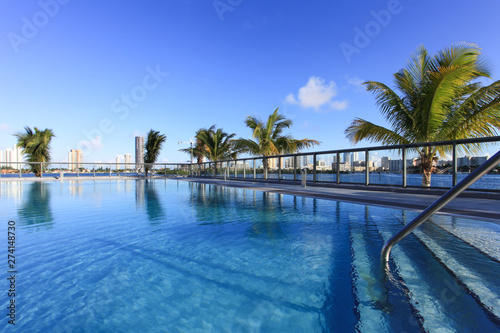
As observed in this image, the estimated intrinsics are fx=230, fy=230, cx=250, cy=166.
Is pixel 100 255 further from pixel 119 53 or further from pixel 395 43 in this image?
pixel 395 43

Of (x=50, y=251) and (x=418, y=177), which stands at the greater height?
(x=418, y=177)

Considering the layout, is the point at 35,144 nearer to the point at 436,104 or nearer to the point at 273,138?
the point at 273,138

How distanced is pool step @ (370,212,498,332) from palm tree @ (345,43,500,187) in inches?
241

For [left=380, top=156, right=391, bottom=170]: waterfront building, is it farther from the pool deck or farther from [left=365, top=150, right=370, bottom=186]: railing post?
the pool deck

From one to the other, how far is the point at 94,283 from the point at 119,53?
14253mm

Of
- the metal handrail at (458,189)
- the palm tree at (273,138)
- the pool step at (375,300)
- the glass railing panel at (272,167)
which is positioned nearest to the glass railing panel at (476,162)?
the pool step at (375,300)

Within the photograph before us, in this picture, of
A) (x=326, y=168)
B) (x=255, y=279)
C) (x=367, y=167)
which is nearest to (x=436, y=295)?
(x=255, y=279)

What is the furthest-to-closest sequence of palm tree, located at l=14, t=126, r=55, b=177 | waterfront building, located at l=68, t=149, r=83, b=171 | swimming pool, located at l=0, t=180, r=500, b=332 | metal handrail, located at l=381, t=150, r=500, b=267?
waterfront building, located at l=68, t=149, r=83, b=171 → palm tree, located at l=14, t=126, r=55, b=177 → swimming pool, located at l=0, t=180, r=500, b=332 → metal handrail, located at l=381, t=150, r=500, b=267

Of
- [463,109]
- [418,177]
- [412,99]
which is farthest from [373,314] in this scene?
[412,99]

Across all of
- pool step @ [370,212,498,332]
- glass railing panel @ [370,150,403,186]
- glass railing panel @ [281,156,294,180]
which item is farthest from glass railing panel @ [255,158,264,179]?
pool step @ [370,212,498,332]

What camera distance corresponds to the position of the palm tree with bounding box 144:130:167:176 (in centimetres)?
3334

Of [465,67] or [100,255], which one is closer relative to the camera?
[100,255]

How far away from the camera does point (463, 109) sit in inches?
318

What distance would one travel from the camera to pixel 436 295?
209 centimetres
